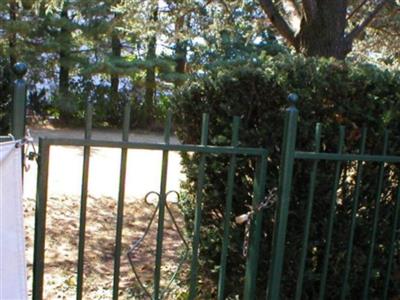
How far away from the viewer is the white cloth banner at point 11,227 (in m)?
1.89

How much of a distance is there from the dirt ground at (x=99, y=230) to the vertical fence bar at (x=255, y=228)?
109cm

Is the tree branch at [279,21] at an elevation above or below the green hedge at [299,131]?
above

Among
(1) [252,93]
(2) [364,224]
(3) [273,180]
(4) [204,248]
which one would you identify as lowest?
(4) [204,248]

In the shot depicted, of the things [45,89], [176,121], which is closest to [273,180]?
[176,121]

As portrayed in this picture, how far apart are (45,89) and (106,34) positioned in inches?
127

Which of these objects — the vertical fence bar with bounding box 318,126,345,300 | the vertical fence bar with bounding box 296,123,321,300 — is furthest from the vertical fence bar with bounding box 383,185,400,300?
the vertical fence bar with bounding box 296,123,321,300

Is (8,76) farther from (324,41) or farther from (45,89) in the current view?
(45,89)

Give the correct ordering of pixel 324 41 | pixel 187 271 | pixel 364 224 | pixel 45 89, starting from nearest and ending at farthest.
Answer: pixel 364 224
pixel 187 271
pixel 324 41
pixel 45 89

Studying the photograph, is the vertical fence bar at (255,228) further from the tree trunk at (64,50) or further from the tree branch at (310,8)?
the tree trunk at (64,50)

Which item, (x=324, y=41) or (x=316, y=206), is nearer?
(x=316, y=206)

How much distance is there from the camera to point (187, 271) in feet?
13.0

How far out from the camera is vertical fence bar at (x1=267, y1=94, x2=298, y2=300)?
2574 millimetres

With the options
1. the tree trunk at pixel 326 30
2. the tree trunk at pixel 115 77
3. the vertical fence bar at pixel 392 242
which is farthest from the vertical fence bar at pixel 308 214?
the tree trunk at pixel 115 77

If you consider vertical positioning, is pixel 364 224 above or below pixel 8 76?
below
